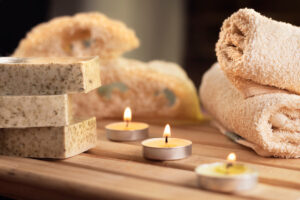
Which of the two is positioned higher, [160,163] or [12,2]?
[12,2]

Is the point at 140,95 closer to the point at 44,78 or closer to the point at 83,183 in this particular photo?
the point at 44,78

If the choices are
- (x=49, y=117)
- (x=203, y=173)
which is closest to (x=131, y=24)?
(x=49, y=117)

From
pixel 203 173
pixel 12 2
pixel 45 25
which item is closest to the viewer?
pixel 203 173

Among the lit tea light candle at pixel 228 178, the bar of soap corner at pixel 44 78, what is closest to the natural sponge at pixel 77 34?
the bar of soap corner at pixel 44 78

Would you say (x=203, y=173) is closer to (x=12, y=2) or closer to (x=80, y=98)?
(x=80, y=98)

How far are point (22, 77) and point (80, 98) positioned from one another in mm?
346

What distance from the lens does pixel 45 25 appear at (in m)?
1.06

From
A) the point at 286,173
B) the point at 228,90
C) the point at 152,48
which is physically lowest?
the point at 286,173

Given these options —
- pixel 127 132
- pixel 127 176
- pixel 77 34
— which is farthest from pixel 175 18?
pixel 127 176

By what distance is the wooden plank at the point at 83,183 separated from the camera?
56 centimetres

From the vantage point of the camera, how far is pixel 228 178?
0.56 m

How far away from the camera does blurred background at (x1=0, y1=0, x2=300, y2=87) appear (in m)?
1.55

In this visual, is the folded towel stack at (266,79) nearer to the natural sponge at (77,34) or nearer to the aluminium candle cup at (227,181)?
the aluminium candle cup at (227,181)

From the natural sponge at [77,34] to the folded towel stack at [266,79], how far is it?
37cm
